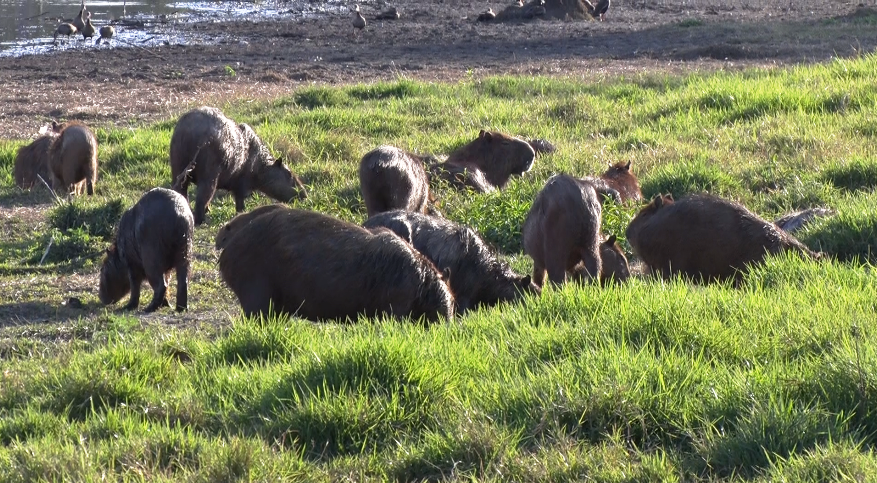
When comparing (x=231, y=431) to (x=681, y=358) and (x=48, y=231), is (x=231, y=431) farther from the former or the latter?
(x=48, y=231)

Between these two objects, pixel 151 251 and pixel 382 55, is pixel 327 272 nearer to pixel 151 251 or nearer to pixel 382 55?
pixel 151 251

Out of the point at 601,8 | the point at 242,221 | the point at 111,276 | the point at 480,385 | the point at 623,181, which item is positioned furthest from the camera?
the point at 601,8

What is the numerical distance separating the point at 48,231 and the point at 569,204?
447cm

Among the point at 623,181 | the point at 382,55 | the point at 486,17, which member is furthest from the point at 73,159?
the point at 486,17

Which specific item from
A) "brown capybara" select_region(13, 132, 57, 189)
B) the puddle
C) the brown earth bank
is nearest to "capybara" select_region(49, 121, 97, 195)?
"brown capybara" select_region(13, 132, 57, 189)

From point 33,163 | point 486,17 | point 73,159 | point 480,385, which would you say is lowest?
point 33,163

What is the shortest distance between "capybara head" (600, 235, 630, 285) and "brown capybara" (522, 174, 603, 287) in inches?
4.5

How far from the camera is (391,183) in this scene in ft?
26.2

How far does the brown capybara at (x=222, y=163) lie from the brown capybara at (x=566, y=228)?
358 centimetres

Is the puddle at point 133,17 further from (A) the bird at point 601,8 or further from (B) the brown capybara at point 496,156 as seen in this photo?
(B) the brown capybara at point 496,156

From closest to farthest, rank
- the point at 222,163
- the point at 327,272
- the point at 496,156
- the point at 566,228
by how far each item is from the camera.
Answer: the point at 327,272 < the point at 566,228 < the point at 222,163 < the point at 496,156

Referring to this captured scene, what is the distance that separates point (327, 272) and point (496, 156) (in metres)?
4.80

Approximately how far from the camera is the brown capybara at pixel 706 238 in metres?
6.02

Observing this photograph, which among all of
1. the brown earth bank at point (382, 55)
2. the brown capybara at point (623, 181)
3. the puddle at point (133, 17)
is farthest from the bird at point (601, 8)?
the brown capybara at point (623, 181)
